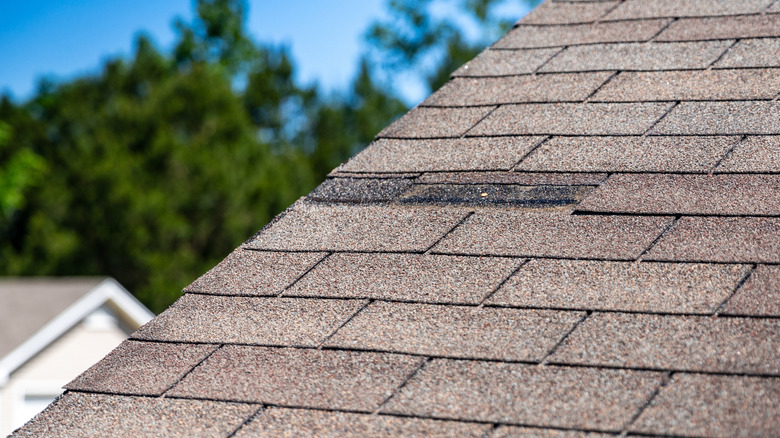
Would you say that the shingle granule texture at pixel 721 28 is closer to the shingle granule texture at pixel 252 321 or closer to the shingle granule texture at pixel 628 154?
the shingle granule texture at pixel 628 154

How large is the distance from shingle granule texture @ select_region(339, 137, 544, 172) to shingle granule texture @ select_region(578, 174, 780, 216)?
12.9 inches

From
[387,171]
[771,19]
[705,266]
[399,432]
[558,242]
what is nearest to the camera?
[399,432]

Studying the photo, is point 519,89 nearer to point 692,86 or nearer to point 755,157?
point 692,86

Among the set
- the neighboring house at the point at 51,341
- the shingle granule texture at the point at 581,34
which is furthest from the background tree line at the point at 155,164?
the shingle granule texture at the point at 581,34

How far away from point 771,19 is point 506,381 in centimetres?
192

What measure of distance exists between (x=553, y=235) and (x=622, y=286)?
0.89 feet

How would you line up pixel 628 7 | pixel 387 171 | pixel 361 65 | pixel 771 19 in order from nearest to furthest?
pixel 387 171, pixel 771 19, pixel 628 7, pixel 361 65

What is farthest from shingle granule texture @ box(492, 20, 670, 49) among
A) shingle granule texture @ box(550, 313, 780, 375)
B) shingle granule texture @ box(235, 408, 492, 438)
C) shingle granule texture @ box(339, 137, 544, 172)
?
shingle granule texture @ box(235, 408, 492, 438)

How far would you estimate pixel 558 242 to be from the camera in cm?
200

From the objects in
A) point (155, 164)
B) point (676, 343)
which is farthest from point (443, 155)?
point (155, 164)

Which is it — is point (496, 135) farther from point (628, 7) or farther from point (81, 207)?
point (81, 207)

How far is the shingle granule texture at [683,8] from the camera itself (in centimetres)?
293

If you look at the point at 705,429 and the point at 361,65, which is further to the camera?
the point at 361,65

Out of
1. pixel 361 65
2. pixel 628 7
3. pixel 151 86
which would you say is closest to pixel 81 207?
pixel 151 86
